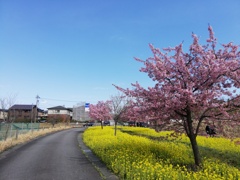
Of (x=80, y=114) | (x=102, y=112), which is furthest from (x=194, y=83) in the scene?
Result: (x=80, y=114)

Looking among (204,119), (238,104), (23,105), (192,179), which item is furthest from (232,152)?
(23,105)

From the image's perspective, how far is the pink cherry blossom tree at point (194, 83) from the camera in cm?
844

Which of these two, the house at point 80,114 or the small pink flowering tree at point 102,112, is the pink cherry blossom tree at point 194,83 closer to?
the small pink flowering tree at point 102,112

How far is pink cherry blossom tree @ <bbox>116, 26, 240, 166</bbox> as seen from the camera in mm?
8438

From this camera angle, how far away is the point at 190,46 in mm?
9258

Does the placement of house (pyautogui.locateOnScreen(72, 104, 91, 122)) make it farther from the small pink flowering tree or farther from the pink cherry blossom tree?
the pink cherry blossom tree

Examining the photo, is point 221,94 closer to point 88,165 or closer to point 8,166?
point 88,165

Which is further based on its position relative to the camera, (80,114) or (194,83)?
(80,114)

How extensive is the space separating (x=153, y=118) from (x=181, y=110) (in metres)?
1.28

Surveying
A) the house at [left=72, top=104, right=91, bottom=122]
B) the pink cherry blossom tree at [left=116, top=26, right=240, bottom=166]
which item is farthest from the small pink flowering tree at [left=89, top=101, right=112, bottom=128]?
the house at [left=72, top=104, right=91, bottom=122]

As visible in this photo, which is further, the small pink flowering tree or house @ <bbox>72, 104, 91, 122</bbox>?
house @ <bbox>72, 104, 91, 122</bbox>

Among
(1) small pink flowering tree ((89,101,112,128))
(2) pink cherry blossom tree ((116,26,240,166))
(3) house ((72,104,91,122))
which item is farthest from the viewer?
(3) house ((72,104,91,122))

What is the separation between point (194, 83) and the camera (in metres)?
8.77

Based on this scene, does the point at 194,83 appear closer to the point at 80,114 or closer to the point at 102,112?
the point at 102,112
